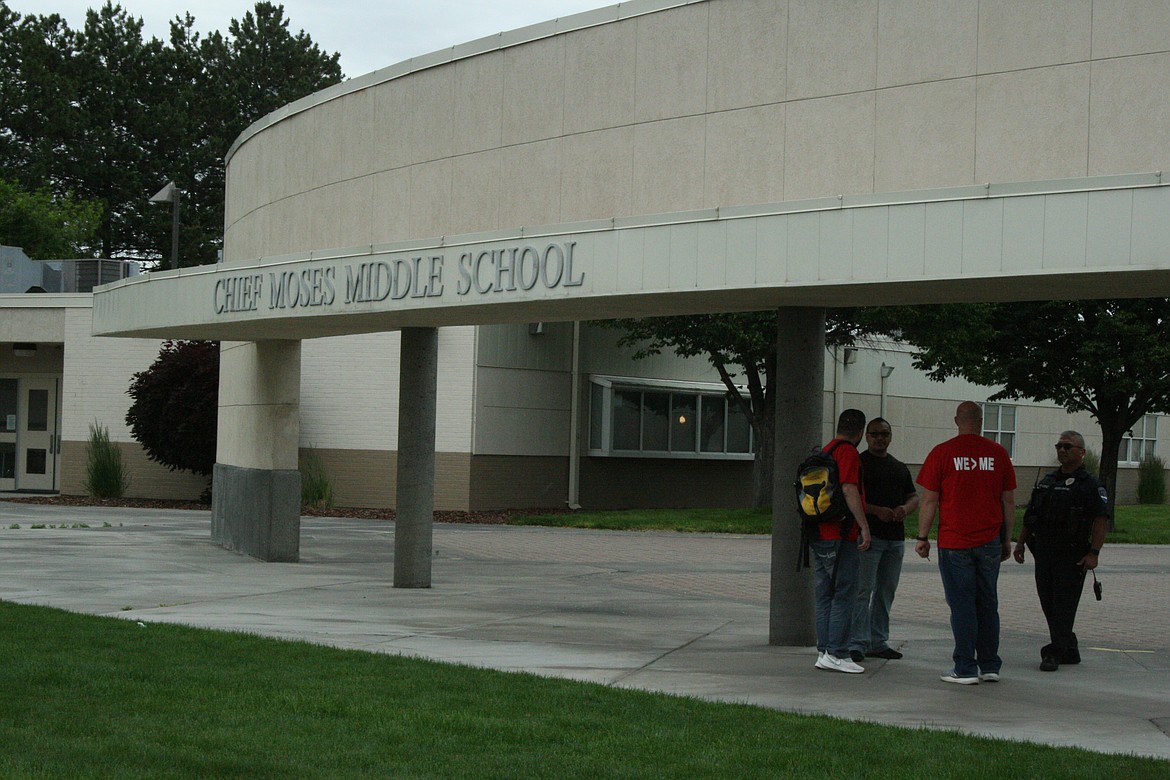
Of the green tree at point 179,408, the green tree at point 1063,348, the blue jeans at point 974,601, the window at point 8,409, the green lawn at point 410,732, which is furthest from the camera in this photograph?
the window at point 8,409

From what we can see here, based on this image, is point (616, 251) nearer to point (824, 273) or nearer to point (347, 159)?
point (824, 273)

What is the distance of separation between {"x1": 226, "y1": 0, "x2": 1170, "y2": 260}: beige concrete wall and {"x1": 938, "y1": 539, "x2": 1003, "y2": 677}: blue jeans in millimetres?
2594

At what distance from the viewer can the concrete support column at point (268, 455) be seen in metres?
19.0

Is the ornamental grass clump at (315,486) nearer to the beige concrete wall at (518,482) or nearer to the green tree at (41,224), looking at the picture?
the beige concrete wall at (518,482)

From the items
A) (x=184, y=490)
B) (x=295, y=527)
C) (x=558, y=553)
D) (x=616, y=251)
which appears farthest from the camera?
(x=184, y=490)

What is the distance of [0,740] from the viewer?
7109mm

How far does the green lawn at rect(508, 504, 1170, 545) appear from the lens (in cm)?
2850

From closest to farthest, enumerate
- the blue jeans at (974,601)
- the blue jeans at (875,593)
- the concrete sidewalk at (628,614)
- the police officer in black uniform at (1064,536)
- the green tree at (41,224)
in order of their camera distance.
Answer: the concrete sidewalk at (628,614) → the blue jeans at (974,601) → the blue jeans at (875,593) → the police officer in black uniform at (1064,536) → the green tree at (41,224)

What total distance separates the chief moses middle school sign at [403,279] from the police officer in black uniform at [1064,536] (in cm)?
392

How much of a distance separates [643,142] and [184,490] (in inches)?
909

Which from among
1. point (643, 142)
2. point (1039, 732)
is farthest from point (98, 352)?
point (1039, 732)

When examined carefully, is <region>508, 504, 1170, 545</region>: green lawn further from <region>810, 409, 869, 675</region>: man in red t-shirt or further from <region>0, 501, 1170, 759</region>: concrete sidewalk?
<region>810, 409, 869, 675</region>: man in red t-shirt

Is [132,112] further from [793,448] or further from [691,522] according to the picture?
[793,448]

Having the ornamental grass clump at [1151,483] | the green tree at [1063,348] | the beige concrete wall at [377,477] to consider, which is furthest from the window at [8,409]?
the ornamental grass clump at [1151,483]
